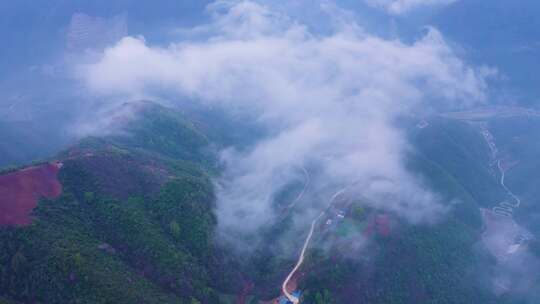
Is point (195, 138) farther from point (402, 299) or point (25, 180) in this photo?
point (402, 299)

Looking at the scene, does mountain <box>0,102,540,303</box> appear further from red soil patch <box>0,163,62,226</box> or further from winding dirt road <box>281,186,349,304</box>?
winding dirt road <box>281,186,349,304</box>

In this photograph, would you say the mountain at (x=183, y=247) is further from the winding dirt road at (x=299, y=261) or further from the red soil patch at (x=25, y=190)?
the winding dirt road at (x=299, y=261)

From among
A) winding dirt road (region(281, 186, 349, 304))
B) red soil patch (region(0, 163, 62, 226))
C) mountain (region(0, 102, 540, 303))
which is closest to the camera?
mountain (region(0, 102, 540, 303))

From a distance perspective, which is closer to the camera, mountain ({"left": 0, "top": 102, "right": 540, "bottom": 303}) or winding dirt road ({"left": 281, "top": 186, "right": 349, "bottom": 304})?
mountain ({"left": 0, "top": 102, "right": 540, "bottom": 303})

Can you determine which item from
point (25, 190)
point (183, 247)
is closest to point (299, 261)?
point (183, 247)

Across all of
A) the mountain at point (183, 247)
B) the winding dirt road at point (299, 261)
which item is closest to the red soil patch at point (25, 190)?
the mountain at point (183, 247)

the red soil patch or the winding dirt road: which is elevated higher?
the red soil patch

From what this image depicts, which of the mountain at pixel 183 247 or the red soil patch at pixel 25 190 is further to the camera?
the red soil patch at pixel 25 190

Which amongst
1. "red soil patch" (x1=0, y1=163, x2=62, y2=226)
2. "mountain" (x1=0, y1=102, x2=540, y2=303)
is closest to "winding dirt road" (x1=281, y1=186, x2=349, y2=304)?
"mountain" (x1=0, y1=102, x2=540, y2=303)

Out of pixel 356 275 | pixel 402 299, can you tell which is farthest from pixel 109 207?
pixel 402 299
